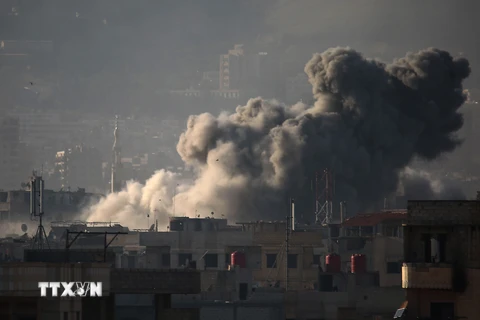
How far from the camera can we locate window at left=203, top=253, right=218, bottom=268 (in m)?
91.4

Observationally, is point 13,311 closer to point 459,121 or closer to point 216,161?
point 216,161

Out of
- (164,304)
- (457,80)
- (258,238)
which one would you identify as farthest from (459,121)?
(164,304)

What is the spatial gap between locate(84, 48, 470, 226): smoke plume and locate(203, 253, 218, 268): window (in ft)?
142

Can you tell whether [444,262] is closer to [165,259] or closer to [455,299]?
[455,299]

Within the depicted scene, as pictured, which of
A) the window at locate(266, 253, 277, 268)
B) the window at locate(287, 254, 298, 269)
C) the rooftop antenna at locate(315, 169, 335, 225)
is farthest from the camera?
the rooftop antenna at locate(315, 169, 335, 225)

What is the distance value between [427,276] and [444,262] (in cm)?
47

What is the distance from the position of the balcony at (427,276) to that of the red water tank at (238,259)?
42.3 m

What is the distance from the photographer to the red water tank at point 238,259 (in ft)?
275

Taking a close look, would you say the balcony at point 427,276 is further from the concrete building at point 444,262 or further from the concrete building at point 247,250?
the concrete building at point 247,250

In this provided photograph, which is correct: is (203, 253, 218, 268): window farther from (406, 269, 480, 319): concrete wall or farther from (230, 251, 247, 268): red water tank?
(406, 269, 480, 319): concrete wall

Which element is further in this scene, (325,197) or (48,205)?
(48,205)

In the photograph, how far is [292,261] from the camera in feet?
309

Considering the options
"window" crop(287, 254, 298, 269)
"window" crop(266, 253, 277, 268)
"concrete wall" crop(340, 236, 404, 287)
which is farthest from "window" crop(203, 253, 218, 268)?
"concrete wall" crop(340, 236, 404, 287)

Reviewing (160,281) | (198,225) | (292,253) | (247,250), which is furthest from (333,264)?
(198,225)
